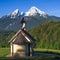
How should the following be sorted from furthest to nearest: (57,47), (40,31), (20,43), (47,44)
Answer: (40,31) → (47,44) → (57,47) → (20,43)

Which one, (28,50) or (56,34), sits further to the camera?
(56,34)

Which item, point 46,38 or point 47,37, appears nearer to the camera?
point 46,38

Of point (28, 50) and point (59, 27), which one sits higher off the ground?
point (59, 27)

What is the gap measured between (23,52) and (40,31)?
260 ft

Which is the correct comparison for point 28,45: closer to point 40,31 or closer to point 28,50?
point 28,50

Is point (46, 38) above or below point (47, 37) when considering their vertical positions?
below

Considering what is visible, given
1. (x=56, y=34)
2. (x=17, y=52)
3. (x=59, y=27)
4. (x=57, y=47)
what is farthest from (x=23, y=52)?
(x=59, y=27)

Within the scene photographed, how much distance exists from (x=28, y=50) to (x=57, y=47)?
41.0 m

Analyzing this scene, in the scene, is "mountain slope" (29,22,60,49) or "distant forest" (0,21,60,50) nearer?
"mountain slope" (29,22,60,49)

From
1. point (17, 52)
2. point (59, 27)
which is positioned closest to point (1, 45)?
point (59, 27)

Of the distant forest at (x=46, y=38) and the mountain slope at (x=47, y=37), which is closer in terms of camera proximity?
the mountain slope at (x=47, y=37)

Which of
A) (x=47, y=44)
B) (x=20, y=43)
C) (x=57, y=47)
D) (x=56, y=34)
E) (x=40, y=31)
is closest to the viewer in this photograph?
(x=20, y=43)

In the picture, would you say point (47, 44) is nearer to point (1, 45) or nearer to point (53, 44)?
point (53, 44)

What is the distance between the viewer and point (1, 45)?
122688mm
